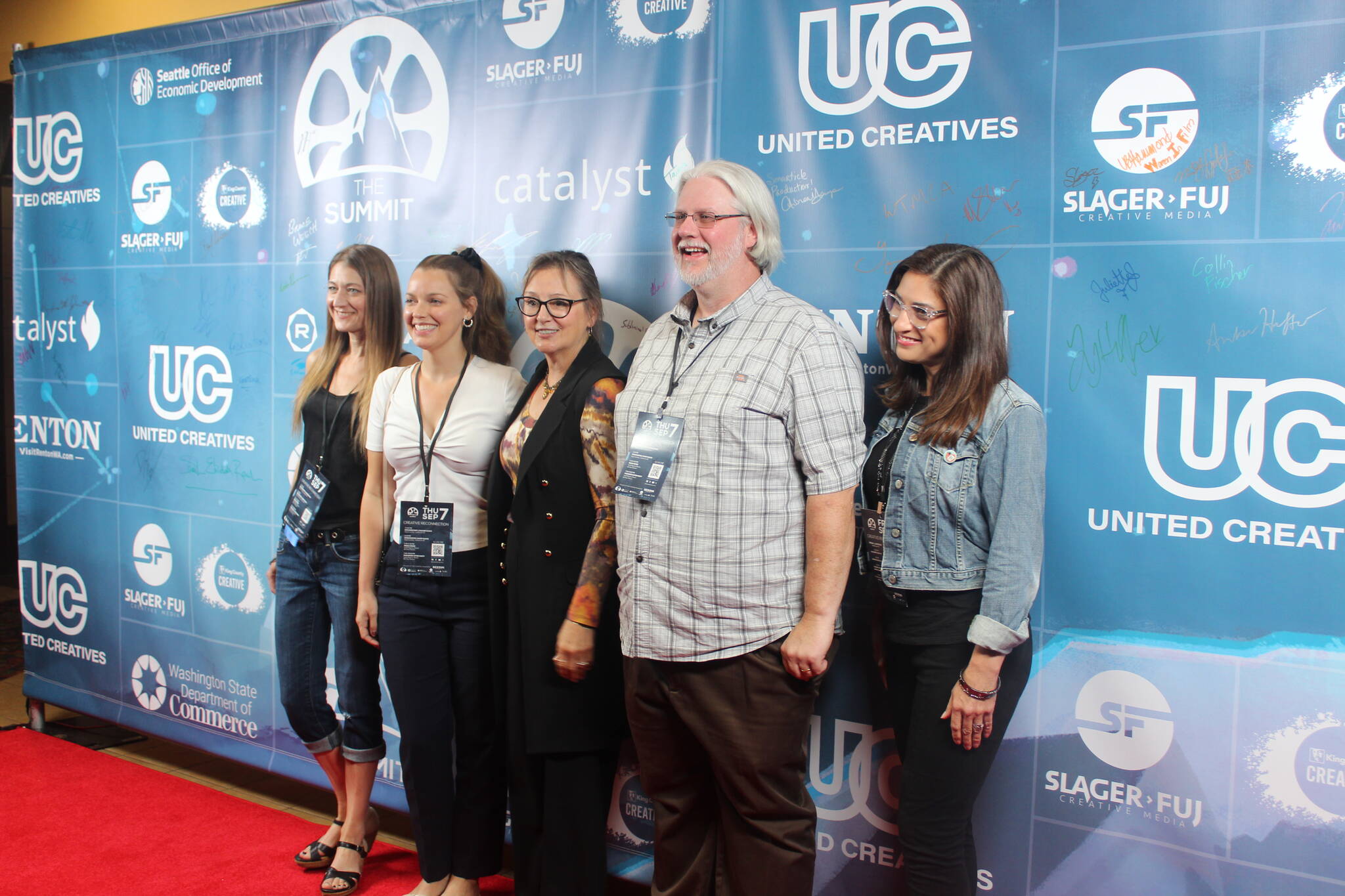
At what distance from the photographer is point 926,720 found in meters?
1.73

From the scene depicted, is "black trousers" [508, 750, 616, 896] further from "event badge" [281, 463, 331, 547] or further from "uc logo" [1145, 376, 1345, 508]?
"uc logo" [1145, 376, 1345, 508]

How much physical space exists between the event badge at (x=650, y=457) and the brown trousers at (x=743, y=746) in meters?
0.33

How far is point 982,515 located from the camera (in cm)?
171

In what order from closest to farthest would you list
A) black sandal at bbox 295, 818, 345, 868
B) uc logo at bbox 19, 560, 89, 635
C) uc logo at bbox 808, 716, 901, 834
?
uc logo at bbox 808, 716, 901, 834 < black sandal at bbox 295, 818, 345, 868 < uc logo at bbox 19, 560, 89, 635

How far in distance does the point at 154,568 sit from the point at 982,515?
2.89 metres

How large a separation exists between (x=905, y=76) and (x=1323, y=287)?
0.90 metres

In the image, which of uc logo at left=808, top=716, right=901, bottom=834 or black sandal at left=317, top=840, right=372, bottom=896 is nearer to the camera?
uc logo at left=808, top=716, right=901, bottom=834

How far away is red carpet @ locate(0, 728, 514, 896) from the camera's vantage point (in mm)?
2463

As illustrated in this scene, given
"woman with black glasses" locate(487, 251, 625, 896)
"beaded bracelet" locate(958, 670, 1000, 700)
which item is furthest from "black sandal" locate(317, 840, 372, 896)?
"beaded bracelet" locate(958, 670, 1000, 700)

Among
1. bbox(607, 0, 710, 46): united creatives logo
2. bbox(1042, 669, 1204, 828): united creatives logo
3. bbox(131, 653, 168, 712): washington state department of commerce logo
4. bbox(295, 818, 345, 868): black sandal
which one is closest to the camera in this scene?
bbox(1042, 669, 1204, 828): united creatives logo

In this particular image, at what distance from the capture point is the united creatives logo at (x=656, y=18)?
2252 mm

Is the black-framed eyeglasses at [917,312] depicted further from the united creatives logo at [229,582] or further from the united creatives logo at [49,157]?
the united creatives logo at [49,157]

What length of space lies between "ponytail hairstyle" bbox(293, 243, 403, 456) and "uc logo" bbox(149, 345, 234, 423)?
69 cm

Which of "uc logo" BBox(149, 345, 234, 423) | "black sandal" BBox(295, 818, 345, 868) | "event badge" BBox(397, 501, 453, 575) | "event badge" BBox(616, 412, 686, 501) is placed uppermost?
"uc logo" BBox(149, 345, 234, 423)
